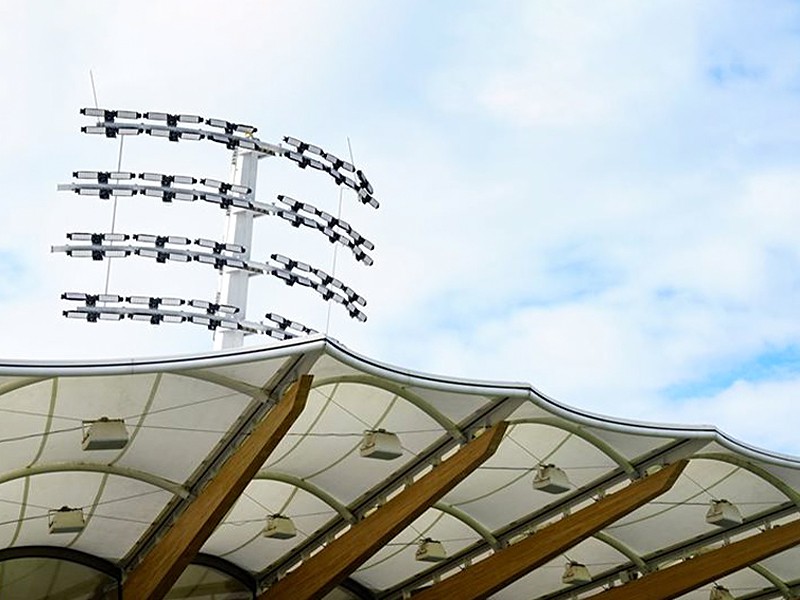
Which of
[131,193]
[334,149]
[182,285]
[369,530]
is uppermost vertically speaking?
[182,285]

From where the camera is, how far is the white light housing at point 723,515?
77.9 feet

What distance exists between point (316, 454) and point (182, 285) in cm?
2625

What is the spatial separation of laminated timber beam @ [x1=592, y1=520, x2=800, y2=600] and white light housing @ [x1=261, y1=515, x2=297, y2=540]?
6.98 metres

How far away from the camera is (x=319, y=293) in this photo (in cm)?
3250

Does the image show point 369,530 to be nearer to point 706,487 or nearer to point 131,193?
point 706,487

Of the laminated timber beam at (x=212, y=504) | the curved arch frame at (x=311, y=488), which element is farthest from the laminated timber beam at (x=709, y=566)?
the laminated timber beam at (x=212, y=504)

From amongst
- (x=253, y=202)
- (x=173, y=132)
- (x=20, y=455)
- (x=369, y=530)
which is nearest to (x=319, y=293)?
(x=253, y=202)

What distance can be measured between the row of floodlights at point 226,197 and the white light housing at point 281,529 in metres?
8.52

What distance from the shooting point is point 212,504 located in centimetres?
1969

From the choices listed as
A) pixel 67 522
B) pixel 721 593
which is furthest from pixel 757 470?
pixel 67 522

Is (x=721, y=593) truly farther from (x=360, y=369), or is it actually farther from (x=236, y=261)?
(x=360, y=369)

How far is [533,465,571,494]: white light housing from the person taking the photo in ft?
71.2

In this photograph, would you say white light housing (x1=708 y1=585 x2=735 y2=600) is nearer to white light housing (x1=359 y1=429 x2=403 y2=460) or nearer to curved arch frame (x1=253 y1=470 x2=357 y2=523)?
curved arch frame (x1=253 y1=470 x2=357 y2=523)

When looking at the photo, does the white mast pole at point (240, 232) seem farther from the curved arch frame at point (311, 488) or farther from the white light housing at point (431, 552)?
the curved arch frame at point (311, 488)
